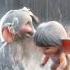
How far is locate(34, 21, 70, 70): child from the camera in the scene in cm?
50

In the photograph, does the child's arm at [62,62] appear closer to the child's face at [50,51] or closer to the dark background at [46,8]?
the child's face at [50,51]

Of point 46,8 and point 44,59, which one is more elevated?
point 46,8

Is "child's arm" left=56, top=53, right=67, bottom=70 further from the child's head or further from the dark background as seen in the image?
the dark background

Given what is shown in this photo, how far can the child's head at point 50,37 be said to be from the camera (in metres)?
0.50

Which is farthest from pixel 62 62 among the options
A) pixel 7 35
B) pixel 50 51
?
pixel 7 35

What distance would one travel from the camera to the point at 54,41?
50cm

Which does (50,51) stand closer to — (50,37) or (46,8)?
(50,37)

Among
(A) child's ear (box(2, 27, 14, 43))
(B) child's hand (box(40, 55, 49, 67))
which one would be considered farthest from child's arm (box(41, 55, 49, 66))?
(A) child's ear (box(2, 27, 14, 43))

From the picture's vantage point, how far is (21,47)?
61cm

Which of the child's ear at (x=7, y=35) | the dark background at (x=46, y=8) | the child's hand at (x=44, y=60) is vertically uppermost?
the dark background at (x=46, y=8)

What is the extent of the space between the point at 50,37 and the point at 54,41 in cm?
1

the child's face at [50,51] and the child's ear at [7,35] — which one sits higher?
the child's ear at [7,35]

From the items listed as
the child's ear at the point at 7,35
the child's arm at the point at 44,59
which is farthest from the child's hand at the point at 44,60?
the child's ear at the point at 7,35

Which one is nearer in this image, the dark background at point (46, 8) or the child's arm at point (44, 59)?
the child's arm at point (44, 59)
